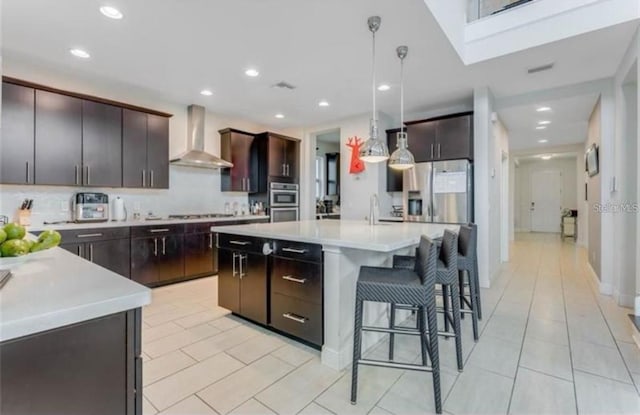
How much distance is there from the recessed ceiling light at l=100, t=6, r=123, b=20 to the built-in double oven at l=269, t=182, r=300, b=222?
336cm

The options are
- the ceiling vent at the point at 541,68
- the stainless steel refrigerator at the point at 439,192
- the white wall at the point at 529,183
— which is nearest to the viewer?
the ceiling vent at the point at 541,68

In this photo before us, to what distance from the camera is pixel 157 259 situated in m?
4.00

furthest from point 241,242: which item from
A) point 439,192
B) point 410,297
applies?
point 439,192

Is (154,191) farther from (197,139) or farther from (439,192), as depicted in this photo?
(439,192)

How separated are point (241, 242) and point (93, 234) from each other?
6.35 feet

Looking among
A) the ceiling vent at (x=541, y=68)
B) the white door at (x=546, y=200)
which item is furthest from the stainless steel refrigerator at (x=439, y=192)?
the white door at (x=546, y=200)

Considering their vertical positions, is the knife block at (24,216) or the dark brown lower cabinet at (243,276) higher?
the knife block at (24,216)

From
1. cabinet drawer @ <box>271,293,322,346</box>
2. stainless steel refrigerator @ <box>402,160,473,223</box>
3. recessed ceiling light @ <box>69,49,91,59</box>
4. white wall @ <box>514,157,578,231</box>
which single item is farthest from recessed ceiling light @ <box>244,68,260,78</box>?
white wall @ <box>514,157,578,231</box>

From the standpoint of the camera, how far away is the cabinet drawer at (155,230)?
12.5 feet

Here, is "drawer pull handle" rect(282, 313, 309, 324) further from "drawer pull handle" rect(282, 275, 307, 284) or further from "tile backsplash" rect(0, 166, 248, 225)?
"tile backsplash" rect(0, 166, 248, 225)

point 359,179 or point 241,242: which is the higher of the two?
point 359,179

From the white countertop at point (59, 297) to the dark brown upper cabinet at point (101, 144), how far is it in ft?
10.3

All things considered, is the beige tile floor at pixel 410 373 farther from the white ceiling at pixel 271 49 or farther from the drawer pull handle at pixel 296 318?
the white ceiling at pixel 271 49

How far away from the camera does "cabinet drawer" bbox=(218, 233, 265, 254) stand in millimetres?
2697
